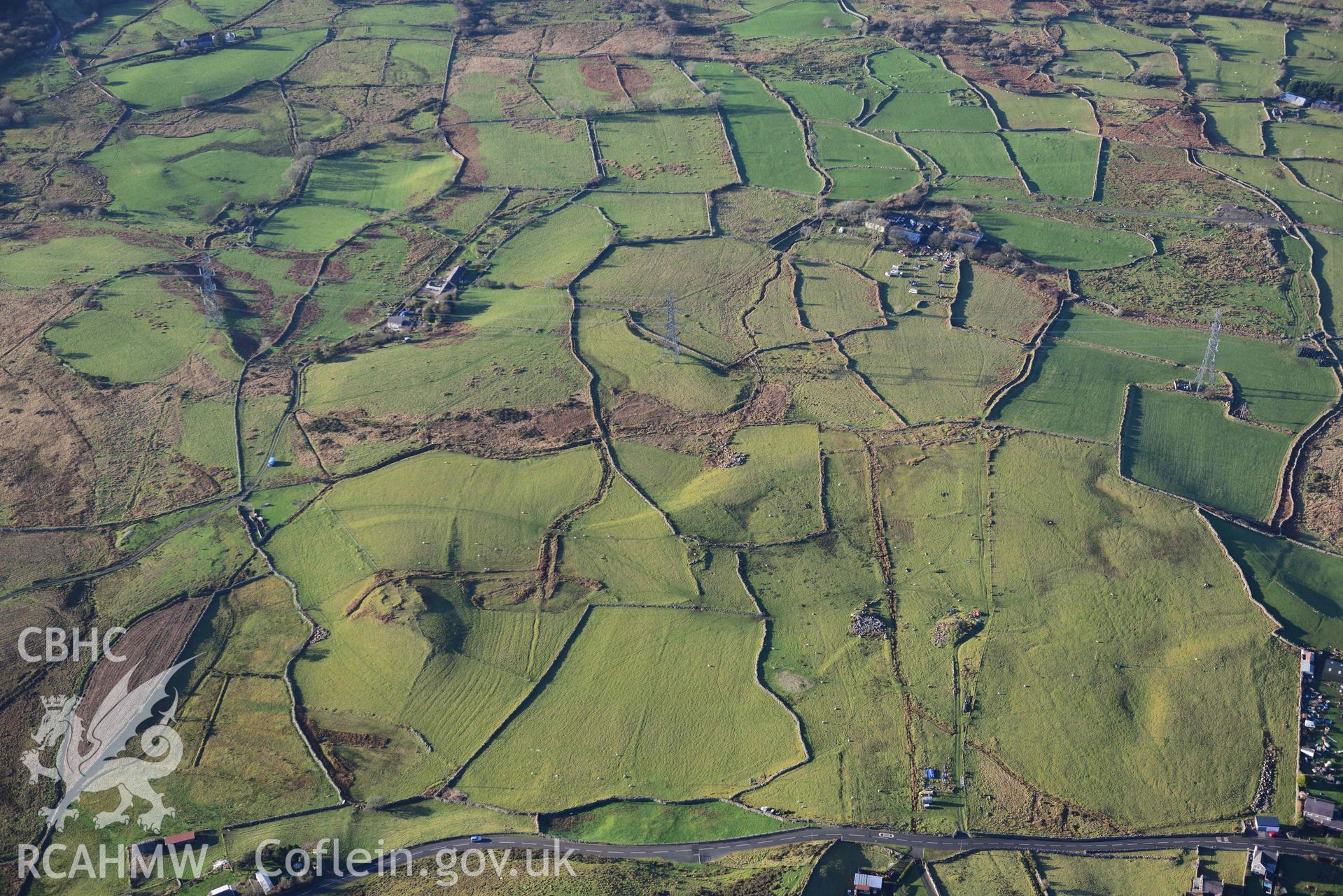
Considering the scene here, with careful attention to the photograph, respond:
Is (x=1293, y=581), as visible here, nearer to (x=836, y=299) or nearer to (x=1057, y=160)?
(x=836, y=299)

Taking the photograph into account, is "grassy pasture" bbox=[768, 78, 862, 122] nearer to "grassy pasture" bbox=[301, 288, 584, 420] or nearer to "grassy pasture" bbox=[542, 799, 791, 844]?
"grassy pasture" bbox=[301, 288, 584, 420]

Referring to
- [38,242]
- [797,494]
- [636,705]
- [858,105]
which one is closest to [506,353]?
[797,494]

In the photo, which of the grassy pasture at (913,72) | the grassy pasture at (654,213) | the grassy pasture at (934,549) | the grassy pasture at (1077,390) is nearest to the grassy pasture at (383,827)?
the grassy pasture at (934,549)

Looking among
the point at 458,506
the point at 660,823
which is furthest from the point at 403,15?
the point at 660,823

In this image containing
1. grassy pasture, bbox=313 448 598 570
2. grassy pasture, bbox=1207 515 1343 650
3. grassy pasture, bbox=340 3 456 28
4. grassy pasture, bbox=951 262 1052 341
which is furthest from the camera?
grassy pasture, bbox=340 3 456 28

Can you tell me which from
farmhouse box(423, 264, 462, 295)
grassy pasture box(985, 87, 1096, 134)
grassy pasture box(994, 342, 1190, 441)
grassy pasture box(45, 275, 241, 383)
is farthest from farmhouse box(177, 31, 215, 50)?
grassy pasture box(994, 342, 1190, 441)

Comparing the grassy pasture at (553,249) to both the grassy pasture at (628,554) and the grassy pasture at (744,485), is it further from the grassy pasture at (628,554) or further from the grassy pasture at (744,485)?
the grassy pasture at (628,554)
